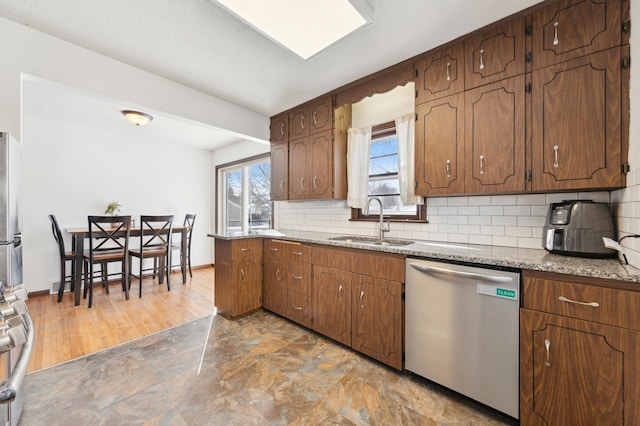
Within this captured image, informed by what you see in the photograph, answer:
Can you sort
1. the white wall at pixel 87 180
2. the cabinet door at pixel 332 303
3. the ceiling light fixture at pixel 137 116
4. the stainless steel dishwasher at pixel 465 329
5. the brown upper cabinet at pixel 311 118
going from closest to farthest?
the stainless steel dishwasher at pixel 465 329, the cabinet door at pixel 332 303, the brown upper cabinet at pixel 311 118, the ceiling light fixture at pixel 137 116, the white wall at pixel 87 180

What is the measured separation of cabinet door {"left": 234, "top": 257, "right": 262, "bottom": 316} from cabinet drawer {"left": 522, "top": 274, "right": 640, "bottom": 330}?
7.87 feet

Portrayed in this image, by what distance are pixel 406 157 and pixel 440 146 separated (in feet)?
1.47

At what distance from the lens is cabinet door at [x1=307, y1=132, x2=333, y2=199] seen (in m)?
2.88

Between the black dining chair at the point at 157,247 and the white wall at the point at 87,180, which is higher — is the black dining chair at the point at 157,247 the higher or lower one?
the lower one

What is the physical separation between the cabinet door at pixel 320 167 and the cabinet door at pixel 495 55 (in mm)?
1416

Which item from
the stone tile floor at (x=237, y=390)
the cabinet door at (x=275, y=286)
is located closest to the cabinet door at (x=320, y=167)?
the cabinet door at (x=275, y=286)

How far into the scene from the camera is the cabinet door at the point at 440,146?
195 cm

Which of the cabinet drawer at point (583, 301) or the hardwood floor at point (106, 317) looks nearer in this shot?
the cabinet drawer at point (583, 301)

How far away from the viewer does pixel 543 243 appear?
1.69 m

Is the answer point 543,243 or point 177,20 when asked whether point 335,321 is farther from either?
point 177,20

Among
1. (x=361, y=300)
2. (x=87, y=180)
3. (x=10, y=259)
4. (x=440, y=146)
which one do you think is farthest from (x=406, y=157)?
(x=87, y=180)

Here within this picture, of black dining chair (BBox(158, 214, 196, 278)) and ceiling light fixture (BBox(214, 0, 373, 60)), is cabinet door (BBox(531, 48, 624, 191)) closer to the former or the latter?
ceiling light fixture (BBox(214, 0, 373, 60))

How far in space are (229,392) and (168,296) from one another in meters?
2.43

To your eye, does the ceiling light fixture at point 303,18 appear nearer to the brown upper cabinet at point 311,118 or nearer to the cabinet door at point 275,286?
the brown upper cabinet at point 311,118
